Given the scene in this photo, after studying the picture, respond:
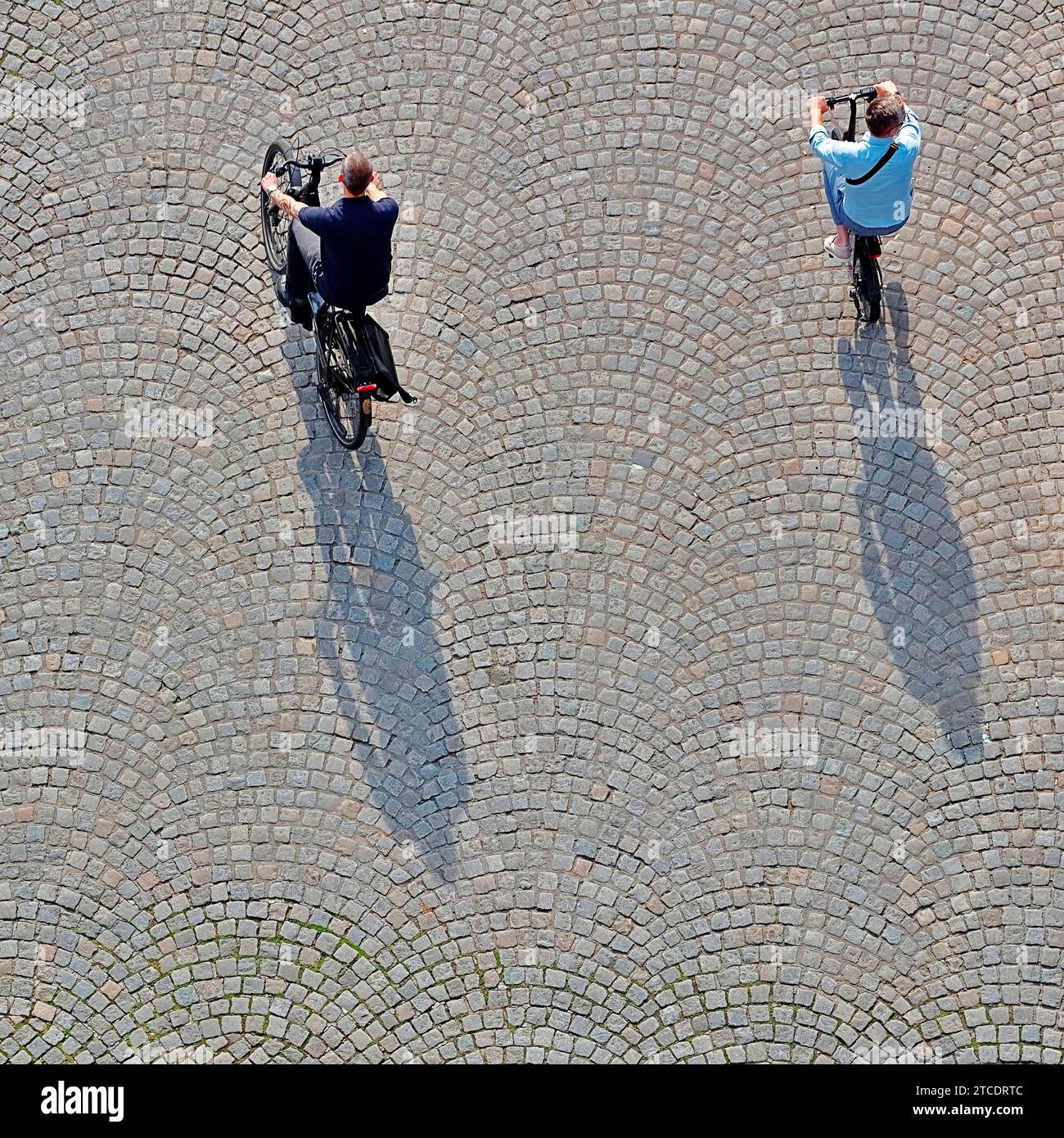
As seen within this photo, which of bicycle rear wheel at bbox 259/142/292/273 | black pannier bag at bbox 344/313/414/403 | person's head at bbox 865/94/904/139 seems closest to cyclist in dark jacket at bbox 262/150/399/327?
black pannier bag at bbox 344/313/414/403

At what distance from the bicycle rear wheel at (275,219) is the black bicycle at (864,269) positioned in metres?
3.56

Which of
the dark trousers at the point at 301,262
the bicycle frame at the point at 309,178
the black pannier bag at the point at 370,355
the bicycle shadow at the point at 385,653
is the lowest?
the bicycle shadow at the point at 385,653

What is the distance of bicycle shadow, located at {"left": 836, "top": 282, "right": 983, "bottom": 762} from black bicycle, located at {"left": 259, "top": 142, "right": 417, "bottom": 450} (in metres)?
2.98

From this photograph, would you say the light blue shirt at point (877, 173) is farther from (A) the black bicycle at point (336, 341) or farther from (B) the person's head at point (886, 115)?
(A) the black bicycle at point (336, 341)

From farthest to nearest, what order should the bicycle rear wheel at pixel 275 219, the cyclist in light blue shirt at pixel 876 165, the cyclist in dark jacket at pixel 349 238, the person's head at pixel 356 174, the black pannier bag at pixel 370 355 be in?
the bicycle rear wheel at pixel 275 219
the black pannier bag at pixel 370 355
the cyclist in light blue shirt at pixel 876 165
the cyclist in dark jacket at pixel 349 238
the person's head at pixel 356 174

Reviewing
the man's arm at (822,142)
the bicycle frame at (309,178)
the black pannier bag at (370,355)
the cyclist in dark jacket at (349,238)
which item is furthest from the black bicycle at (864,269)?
the bicycle frame at (309,178)

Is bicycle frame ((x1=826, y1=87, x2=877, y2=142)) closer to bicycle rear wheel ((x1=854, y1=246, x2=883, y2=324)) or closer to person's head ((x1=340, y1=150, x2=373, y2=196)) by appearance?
bicycle rear wheel ((x1=854, y1=246, x2=883, y2=324))

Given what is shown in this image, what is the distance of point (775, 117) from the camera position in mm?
9508

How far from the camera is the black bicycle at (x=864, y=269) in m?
8.62

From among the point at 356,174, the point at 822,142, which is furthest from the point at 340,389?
the point at 822,142
